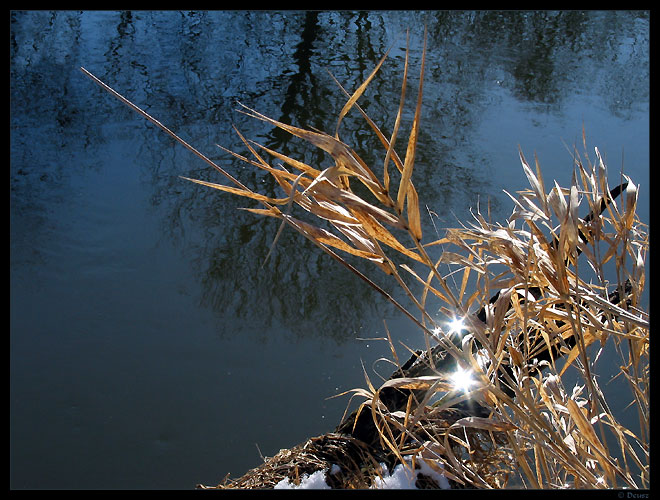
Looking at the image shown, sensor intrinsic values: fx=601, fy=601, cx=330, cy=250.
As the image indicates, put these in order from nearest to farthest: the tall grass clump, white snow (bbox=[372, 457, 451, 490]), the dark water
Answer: the tall grass clump → white snow (bbox=[372, 457, 451, 490]) → the dark water

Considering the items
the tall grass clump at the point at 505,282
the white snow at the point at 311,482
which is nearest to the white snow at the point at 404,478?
the white snow at the point at 311,482

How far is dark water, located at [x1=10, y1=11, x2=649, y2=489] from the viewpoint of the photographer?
82.2 inches

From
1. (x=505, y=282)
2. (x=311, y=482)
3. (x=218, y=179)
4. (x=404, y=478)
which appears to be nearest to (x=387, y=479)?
(x=404, y=478)

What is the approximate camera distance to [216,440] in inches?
79.2

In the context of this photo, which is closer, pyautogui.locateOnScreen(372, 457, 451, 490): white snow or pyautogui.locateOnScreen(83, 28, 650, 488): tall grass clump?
pyautogui.locateOnScreen(83, 28, 650, 488): tall grass clump

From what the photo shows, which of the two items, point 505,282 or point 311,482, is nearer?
point 505,282

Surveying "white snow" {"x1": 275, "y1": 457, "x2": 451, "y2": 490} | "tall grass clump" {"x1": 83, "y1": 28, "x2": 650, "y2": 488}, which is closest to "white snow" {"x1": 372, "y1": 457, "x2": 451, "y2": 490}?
"white snow" {"x1": 275, "y1": 457, "x2": 451, "y2": 490}

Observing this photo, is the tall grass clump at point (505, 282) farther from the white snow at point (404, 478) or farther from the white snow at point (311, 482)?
the white snow at point (311, 482)

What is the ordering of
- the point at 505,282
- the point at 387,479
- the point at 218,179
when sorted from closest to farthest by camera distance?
the point at 505,282 < the point at 387,479 < the point at 218,179

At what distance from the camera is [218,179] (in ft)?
10.6

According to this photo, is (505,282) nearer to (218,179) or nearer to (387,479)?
(387,479)

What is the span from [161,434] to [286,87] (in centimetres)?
269

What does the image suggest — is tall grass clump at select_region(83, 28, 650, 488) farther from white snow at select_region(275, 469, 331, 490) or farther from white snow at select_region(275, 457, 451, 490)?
white snow at select_region(275, 469, 331, 490)

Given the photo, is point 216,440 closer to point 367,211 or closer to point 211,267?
point 211,267
